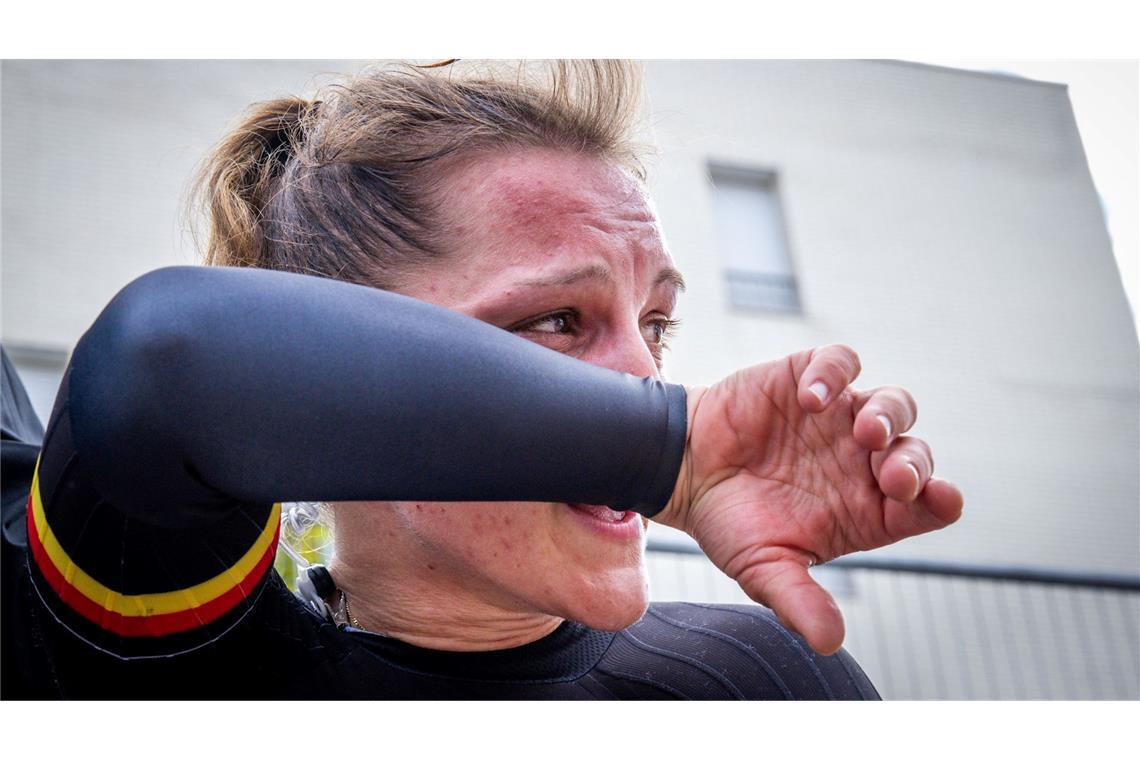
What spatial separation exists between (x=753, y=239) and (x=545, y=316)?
427 cm

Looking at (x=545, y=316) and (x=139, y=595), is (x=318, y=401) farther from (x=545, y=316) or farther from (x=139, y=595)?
(x=545, y=316)

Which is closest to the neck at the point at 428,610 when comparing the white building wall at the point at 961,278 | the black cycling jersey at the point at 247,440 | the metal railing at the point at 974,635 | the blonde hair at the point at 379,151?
Result: the blonde hair at the point at 379,151

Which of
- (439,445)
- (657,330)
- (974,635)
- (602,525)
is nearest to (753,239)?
(974,635)

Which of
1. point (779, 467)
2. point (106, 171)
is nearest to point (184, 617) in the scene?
point (779, 467)

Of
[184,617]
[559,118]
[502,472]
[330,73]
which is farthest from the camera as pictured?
[330,73]

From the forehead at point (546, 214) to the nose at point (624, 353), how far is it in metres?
0.07

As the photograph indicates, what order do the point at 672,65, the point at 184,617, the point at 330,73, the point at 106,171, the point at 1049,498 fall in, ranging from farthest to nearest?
the point at 1049,498
the point at 672,65
the point at 106,171
the point at 330,73
the point at 184,617

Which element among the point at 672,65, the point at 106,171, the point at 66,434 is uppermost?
the point at 672,65

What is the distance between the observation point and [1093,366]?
5434 mm

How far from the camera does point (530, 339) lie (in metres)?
0.94

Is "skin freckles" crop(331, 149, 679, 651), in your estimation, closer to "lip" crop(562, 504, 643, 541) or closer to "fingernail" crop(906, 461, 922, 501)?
"lip" crop(562, 504, 643, 541)

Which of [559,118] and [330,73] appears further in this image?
[330,73]
